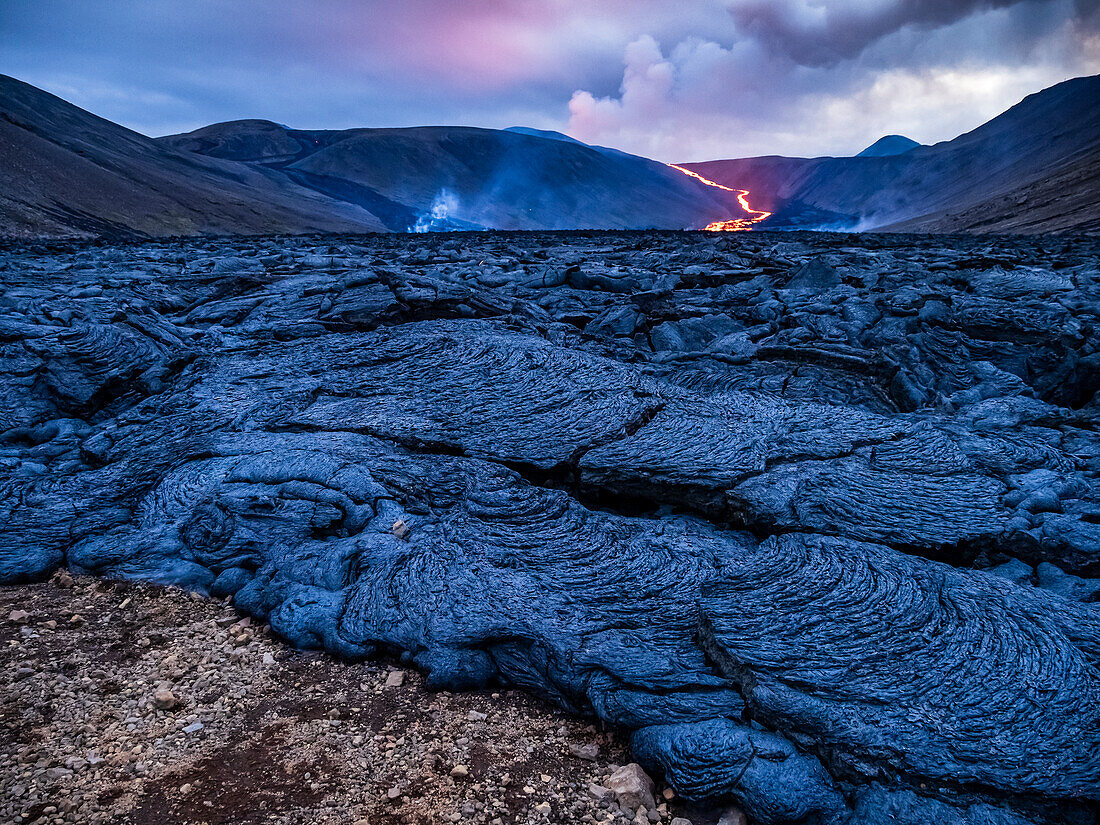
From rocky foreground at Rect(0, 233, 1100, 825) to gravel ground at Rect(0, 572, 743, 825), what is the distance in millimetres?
204

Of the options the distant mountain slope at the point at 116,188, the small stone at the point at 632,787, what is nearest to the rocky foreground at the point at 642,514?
the small stone at the point at 632,787

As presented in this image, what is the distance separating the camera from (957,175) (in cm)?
9169

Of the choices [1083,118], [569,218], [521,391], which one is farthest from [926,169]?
[521,391]

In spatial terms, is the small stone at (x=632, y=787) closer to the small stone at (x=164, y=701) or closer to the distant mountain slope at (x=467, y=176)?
the small stone at (x=164, y=701)

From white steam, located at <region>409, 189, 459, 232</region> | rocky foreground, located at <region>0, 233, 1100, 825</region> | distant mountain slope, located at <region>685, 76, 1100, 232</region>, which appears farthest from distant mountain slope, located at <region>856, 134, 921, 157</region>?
rocky foreground, located at <region>0, 233, 1100, 825</region>

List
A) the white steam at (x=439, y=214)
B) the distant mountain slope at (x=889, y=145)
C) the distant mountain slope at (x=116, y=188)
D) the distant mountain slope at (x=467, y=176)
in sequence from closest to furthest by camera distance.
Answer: the distant mountain slope at (x=116, y=188) < the white steam at (x=439, y=214) < the distant mountain slope at (x=467, y=176) < the distant mountain slope at (x=889, y=145)

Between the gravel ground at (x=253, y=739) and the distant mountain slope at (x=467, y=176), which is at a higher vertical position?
the distant mountain slope at (x=467, y=176)

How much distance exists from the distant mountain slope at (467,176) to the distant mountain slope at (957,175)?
19.3 m

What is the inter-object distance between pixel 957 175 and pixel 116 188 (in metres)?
Result: 107

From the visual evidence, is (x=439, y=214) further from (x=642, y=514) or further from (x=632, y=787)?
(x=632, y=787)

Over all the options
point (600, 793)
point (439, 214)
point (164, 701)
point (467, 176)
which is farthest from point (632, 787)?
point (467, 176)

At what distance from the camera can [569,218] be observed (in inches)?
3880

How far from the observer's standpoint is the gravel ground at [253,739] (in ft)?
12.3

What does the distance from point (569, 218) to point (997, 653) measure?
100 metres
